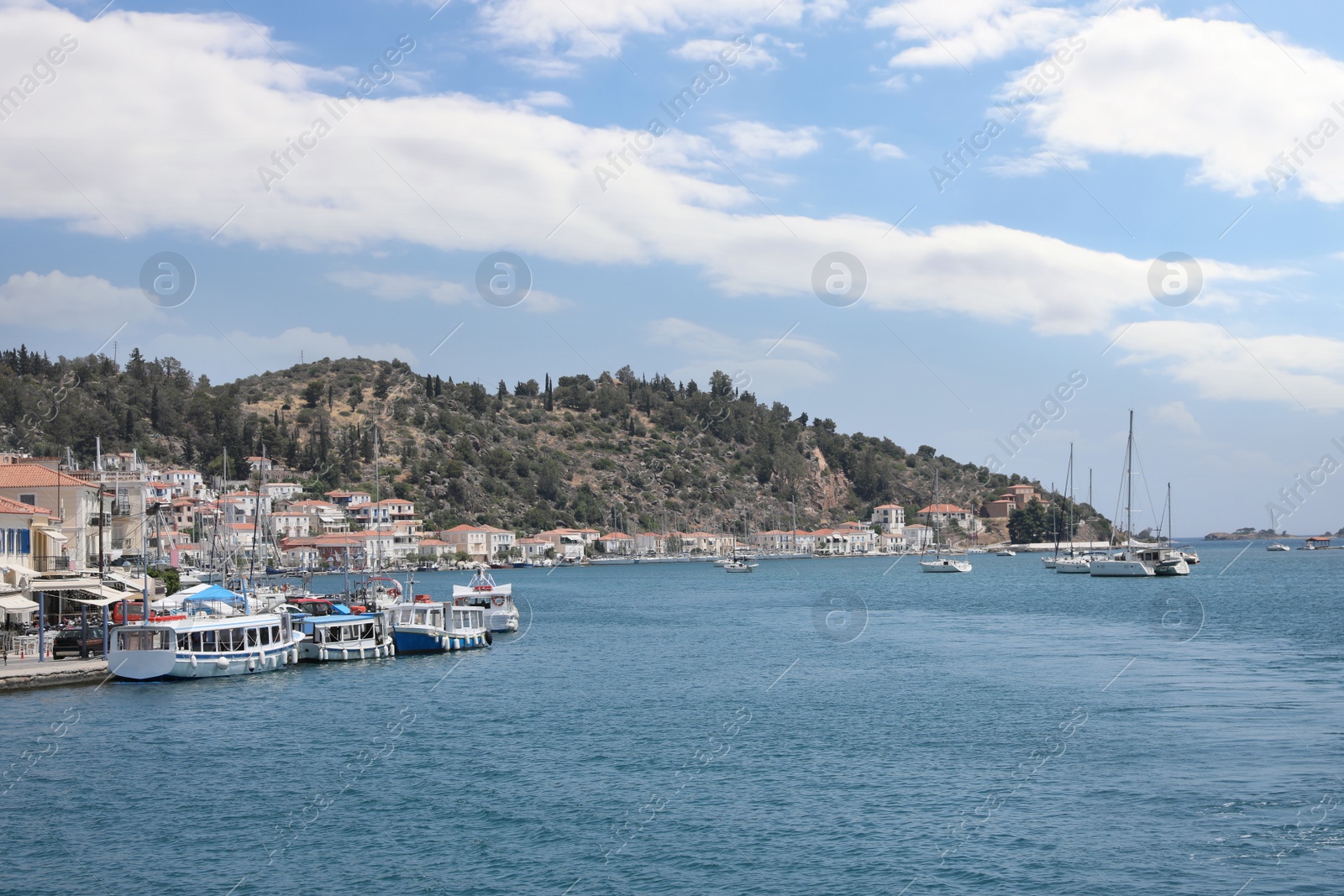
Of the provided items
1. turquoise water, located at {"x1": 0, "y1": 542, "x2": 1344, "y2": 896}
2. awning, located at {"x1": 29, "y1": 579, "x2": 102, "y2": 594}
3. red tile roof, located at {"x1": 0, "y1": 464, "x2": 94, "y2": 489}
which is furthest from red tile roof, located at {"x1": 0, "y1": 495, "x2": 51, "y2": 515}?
turquoise water, located at {"x1": 0, "y1": 542, "x2": 1344, "y2": 896}

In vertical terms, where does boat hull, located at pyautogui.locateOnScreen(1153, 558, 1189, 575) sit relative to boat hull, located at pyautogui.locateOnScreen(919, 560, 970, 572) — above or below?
above

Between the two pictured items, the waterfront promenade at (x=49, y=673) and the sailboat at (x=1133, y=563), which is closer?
the waterfront promenade at (x=49, y=673)

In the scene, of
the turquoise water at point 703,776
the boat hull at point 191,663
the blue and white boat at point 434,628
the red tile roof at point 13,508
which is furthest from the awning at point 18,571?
the blue and white boat at point 434,628

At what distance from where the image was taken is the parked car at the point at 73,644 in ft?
135

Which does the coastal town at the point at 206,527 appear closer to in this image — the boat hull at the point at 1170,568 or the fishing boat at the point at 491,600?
the fishing boat at the point at 491,600

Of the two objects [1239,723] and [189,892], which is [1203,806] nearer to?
[1239,723]

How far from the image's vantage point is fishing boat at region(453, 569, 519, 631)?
64.6 meters

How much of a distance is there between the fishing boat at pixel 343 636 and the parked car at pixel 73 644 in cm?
839

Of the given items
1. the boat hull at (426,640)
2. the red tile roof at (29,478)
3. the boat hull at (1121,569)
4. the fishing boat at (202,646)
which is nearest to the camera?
the fishing boat at (202,646)

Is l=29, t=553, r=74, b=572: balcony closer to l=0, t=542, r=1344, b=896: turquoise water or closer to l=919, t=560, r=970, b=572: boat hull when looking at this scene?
l=0, t=542, r=1344, b=896: turquoise water

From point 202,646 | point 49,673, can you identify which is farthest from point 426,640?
point 49,673

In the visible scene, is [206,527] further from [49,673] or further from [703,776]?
[703,776]

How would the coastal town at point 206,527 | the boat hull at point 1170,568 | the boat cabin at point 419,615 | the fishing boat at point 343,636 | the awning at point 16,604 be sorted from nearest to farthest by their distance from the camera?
the awning at point 16,604
the fishing boat at point 343,636
the coastal town at point 206,527
the boat cabin at point 419,615
the boat hull at point 1170,568

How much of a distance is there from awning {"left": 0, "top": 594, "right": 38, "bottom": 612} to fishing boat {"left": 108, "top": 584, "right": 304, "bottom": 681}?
3.00 m
